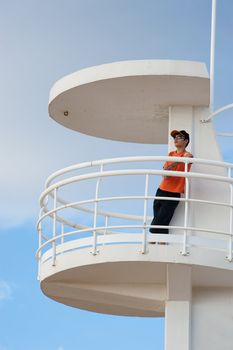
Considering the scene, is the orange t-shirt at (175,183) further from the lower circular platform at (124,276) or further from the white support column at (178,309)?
the white support column at (178,309)

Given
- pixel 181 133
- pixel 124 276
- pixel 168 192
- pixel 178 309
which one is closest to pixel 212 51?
pixel 181 133

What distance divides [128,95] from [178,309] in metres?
3.85

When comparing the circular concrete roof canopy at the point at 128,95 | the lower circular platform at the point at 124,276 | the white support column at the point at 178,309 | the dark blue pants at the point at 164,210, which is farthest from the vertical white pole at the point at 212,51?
the white support column at the point at 178,309

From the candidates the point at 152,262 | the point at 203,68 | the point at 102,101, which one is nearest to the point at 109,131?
the point at 102,101

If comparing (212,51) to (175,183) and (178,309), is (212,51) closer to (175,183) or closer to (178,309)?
(175,183)

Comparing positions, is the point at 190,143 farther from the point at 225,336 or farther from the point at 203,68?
the point at 225,336

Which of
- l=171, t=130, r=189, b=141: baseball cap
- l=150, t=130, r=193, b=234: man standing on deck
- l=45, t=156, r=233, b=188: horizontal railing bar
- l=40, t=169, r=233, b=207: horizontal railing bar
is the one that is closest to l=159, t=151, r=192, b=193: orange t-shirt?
l=150, t=130, r=193, b=234: man standing on deck

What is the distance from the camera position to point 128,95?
20156mm

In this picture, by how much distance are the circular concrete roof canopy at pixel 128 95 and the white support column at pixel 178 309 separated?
10.6 feet

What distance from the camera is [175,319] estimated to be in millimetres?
18781

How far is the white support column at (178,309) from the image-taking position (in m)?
18.5

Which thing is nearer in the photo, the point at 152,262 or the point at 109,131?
the point at 152,262

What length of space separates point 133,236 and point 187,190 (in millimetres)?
1111

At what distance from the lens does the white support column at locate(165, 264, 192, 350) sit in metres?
18.5
